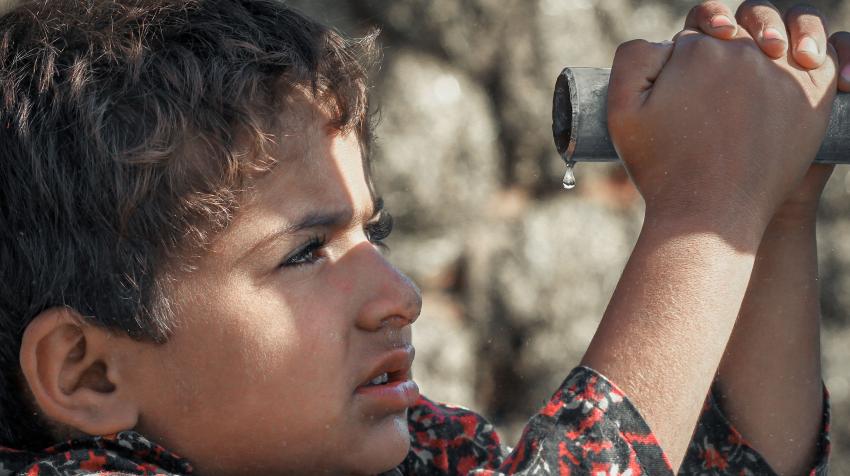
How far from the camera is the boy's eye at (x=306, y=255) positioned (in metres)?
1.70

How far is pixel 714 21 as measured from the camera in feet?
5.32

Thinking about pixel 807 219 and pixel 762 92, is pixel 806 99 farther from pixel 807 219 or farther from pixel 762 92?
pixel 807 219

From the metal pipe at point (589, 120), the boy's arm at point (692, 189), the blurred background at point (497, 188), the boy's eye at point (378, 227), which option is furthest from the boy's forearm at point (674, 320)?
the blurred background at point (497, 188)

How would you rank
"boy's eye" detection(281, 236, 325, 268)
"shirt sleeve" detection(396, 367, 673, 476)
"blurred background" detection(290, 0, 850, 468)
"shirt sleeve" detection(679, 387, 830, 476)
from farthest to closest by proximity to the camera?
"blurred background" detection(290, 0, 850, 468) → "shirt sleeve" detection(679, 387, 830, 476) → "boy's eye" detection(281, 236, 325, 268) → "shirt sleeve" detection(396, 367, 673, 476)

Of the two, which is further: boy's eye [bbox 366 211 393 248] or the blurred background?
the blurred background

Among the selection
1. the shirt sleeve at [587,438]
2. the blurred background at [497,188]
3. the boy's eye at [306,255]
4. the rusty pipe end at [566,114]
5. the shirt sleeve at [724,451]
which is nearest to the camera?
the shirt sleeve at [587,438]

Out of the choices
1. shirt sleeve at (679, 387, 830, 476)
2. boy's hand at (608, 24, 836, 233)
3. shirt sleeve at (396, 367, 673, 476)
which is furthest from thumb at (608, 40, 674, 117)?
shirt sleeve at (679, 387, 830, 476)

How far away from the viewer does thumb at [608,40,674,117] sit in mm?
1596

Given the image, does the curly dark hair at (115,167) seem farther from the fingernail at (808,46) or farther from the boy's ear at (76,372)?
the fingernail at (808,46)

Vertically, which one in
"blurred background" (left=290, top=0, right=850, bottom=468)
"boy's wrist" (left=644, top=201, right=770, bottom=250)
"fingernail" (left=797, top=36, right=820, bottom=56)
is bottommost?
"blurred background" (left=290, top=0, right=850, bottom=468)

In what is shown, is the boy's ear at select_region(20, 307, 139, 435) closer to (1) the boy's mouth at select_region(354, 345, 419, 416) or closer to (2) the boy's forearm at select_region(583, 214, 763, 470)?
(1) the boy's mouth at select_region(354, 345, 419, 416)

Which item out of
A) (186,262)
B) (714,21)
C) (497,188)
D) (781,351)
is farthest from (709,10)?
(497,188)

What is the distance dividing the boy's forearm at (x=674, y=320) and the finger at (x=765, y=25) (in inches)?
10.0

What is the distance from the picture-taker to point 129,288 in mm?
1638
